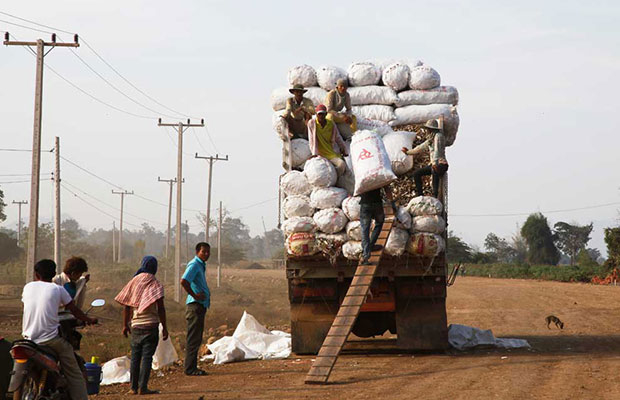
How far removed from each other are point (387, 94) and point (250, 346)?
4.11 meters

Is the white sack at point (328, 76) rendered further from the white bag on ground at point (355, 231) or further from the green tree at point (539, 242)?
the green tree at point (539, 242)

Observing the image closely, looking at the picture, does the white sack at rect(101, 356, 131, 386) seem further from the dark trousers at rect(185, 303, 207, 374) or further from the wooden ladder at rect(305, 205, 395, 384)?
the wooden ladder at rect(305, 205, 395, 384)

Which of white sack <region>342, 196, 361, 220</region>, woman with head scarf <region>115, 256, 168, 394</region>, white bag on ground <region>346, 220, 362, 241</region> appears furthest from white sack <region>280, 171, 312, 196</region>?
woman with head scarf <region>115, 256, 168, 394</region>

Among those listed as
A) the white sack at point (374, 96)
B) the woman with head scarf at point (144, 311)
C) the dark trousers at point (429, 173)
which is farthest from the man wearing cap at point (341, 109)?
the woman with head scarf at point (144, 311)

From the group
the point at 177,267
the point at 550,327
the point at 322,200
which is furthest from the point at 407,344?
the point at 177,267

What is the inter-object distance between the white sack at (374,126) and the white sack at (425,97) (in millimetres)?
391

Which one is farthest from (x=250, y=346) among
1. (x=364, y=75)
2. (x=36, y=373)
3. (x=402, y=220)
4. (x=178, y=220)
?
(x=178, y=220)

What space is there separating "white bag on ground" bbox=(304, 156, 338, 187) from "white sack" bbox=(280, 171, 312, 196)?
3.6 inches

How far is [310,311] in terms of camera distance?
11.7 m

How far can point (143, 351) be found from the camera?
8.92 metres

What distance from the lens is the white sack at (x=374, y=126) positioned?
1184 centimetres

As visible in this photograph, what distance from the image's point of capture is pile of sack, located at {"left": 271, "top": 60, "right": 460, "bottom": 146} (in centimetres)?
1191

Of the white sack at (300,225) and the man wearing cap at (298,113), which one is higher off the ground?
the man wearing cap at (298,113)

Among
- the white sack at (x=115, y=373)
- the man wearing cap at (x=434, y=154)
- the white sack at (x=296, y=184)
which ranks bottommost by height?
the white sack at (x=115, y=373)
